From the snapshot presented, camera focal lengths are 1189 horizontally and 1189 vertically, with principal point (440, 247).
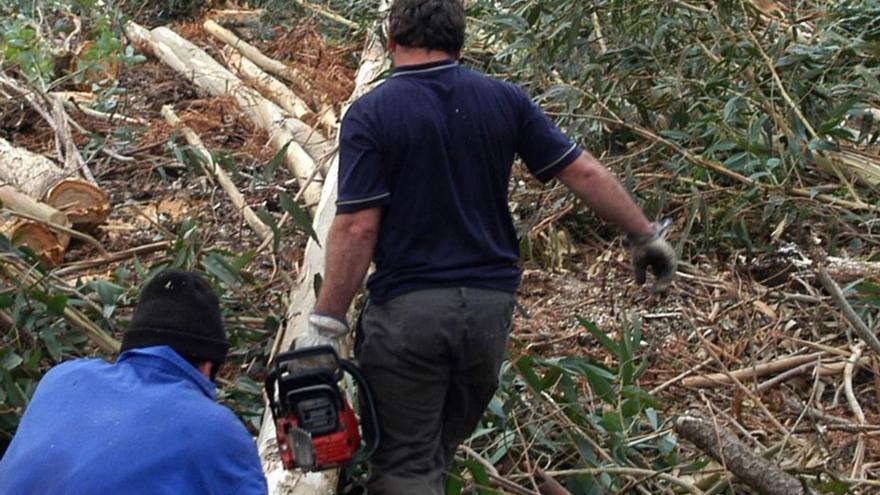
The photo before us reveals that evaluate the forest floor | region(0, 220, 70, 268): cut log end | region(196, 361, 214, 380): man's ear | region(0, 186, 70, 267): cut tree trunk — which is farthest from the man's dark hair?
region(0, 220, 70, 268): cut log end

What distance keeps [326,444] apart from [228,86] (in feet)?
18.4

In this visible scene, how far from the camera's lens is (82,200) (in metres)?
6.39

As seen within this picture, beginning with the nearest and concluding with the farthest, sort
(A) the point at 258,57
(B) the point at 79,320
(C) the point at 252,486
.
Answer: (C) the point at 252,486, (B) the point at 79,320, (A) the point at 258,57

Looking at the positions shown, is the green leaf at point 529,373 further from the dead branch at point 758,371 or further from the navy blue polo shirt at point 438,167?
the dead branch at point 758,371

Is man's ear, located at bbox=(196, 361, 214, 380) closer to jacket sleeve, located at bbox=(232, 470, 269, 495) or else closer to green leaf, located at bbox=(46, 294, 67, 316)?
jacket sleeve, located at bbox=(232, 470, 269, 495)

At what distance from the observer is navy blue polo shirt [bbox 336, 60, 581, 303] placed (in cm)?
336

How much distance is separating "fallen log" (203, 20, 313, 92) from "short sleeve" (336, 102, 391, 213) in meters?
5.20

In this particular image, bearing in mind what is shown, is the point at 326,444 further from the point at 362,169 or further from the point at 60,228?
the point at 60,228

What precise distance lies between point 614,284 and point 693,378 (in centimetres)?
115

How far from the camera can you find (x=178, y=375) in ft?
8.37

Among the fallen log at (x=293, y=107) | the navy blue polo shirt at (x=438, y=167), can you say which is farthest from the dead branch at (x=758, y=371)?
the fallen log at (x=293, y=107)

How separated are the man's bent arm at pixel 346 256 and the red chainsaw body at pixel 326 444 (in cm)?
29

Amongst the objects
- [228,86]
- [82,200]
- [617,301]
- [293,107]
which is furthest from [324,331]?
[228,86]

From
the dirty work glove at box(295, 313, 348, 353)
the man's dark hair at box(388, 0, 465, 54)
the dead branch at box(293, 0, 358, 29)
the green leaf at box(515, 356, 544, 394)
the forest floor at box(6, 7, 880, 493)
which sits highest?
the man's dark hair at box(388, 0, 465, 54)
